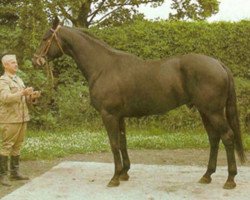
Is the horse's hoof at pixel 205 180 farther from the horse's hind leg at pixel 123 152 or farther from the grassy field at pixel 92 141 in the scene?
the grassy field at pixel 92 141

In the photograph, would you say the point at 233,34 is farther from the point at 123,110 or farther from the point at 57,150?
the point at 123,110

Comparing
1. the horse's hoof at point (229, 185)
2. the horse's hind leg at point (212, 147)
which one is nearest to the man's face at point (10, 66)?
the horse's hind leg at point (212, 147)

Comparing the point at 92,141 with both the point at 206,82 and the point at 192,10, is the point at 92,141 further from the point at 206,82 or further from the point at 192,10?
the point at 192,10

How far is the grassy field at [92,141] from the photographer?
8953 mm

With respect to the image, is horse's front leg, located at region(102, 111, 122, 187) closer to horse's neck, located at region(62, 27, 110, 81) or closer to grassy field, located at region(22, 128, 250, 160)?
horse's neck, located at region(62, 27, 110, 81)

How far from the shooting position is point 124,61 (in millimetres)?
6328

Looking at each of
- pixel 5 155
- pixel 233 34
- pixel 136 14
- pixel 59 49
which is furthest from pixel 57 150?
pixel 136 14

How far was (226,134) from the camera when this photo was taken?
5.91 meters

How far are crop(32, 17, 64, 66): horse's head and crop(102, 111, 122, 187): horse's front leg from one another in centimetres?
111

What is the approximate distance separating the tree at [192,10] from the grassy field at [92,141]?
7.31 meters

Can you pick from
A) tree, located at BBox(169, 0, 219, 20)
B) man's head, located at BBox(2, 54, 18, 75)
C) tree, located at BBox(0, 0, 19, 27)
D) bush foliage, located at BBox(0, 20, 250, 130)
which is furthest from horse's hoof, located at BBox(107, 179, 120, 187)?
tree, located at BBox(169, 0, 219, 20)

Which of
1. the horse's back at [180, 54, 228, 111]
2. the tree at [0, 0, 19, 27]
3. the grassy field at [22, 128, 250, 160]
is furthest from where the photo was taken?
the tree at [0, 0, 19, 27]

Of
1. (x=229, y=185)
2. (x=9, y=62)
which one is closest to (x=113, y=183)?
(x=229, y=185)

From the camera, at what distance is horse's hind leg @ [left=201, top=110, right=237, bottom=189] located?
5848 mm
